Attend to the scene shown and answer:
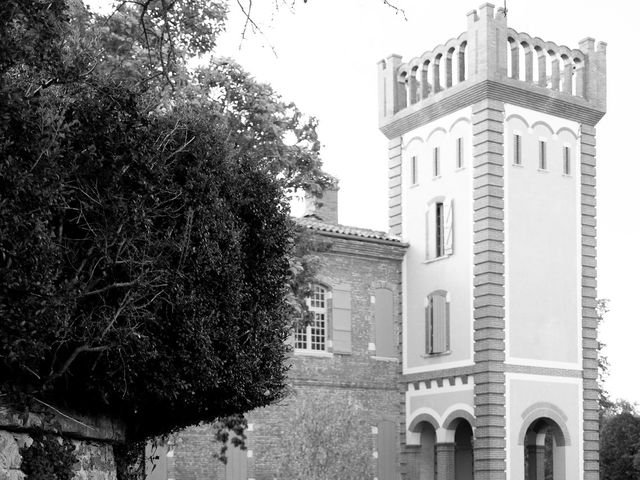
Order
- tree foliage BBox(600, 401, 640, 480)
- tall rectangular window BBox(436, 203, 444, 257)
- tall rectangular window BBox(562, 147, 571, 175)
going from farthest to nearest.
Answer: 1. tree foliage BBox(600, 401, 640, 480)
2. tall rectangular window BBox(562, 147, 571, 175)
3. tall rectangular window BBox(436, 203, 444, 257)

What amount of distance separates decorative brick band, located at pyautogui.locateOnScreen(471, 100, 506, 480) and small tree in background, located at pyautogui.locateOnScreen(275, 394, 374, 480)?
127 inches

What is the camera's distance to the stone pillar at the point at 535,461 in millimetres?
32656

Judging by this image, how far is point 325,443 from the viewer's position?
101 ft

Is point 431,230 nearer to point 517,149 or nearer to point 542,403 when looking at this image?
Answer: point 517,149

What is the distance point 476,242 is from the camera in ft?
105

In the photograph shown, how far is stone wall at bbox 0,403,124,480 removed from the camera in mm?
9828

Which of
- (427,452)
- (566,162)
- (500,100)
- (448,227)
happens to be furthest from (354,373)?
(500,100)

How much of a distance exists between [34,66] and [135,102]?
58.2 inches

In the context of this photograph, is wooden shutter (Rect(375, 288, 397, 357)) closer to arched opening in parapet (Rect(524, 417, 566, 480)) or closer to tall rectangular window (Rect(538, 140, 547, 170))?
arched opening in parapet (Rect(524, 417, 566, 480))

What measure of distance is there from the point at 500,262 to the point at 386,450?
20.0 feet

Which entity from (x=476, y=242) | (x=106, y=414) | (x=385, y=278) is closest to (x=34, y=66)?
(x=106, y=414)

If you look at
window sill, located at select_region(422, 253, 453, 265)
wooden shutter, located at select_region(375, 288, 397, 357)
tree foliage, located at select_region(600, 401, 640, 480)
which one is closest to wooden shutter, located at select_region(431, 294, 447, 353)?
window sill, located at select_region(422, 253, 453, 265)

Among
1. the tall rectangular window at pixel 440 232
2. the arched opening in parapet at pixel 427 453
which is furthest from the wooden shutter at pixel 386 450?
the tall rectangular window at pixel 440 232

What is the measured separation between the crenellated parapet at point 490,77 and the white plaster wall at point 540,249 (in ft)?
2.27
